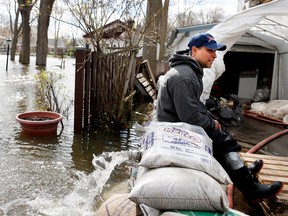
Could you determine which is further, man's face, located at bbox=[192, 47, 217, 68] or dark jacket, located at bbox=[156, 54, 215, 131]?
man's face, located at bbox=[192, 47, 217, 68]

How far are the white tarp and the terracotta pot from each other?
3.18 meters

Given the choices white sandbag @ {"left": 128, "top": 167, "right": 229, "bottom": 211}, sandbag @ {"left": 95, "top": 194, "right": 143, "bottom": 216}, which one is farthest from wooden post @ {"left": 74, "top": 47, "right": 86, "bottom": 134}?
white sandbag @ {"left": 128, "top": 167, "right": 229, "bottom": 211}

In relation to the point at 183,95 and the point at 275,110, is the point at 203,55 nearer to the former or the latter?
the point at 183,95

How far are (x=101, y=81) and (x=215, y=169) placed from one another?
5.00 meters

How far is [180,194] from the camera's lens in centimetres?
204

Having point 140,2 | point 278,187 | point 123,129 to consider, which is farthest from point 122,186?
point 140,2

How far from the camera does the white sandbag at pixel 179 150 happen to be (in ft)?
7.43

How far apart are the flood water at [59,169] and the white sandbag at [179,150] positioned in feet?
5.53

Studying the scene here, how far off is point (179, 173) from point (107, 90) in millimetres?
5171

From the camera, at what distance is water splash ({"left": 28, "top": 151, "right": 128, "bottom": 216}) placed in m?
3.62

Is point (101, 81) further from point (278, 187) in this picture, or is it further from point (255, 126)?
point (278, 187)

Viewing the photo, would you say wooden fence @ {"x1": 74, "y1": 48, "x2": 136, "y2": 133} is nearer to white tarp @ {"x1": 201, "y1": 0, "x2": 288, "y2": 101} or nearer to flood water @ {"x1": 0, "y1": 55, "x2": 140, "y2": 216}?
flood water @ {"x1": 0, "y1": 55, "x2": 140, "y2": 216}

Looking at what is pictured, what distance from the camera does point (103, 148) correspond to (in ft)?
19.3

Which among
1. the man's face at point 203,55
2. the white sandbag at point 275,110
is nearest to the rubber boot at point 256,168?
the man's face at point 203,55
